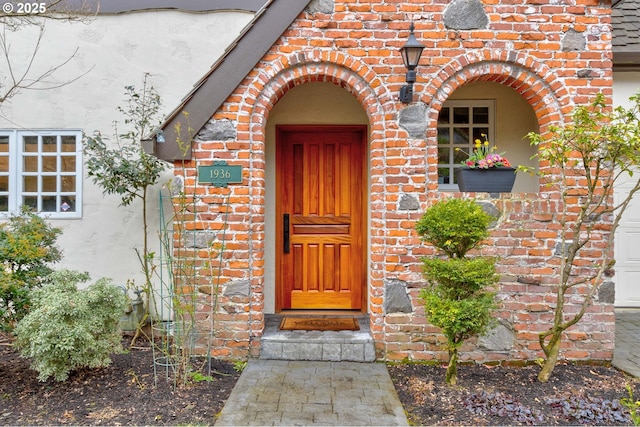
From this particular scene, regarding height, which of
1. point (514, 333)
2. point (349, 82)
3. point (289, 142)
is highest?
point (349, 82)

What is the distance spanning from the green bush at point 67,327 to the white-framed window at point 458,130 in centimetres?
418

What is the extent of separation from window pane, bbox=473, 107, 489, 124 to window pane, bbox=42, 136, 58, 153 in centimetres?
567

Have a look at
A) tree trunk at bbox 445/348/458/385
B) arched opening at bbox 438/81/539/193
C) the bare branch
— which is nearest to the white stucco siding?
the bare branch

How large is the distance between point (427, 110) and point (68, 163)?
4.75 m

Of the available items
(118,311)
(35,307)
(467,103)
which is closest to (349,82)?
(467,103)

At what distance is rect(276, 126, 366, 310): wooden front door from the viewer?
18.2 feet

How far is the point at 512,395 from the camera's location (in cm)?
364

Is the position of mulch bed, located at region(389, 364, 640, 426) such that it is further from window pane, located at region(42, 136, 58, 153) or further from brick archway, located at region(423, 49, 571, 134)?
window pane, located at region(42, 136, 58, 153)

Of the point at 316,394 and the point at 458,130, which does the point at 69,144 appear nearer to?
the point at 316,394

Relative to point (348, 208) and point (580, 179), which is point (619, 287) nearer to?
point (580, 179)

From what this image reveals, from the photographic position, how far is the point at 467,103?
5.55 meters

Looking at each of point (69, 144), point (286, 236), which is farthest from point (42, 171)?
point (286, 236)

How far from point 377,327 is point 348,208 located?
1.72 m

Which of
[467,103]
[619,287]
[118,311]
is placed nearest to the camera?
[118,311]
